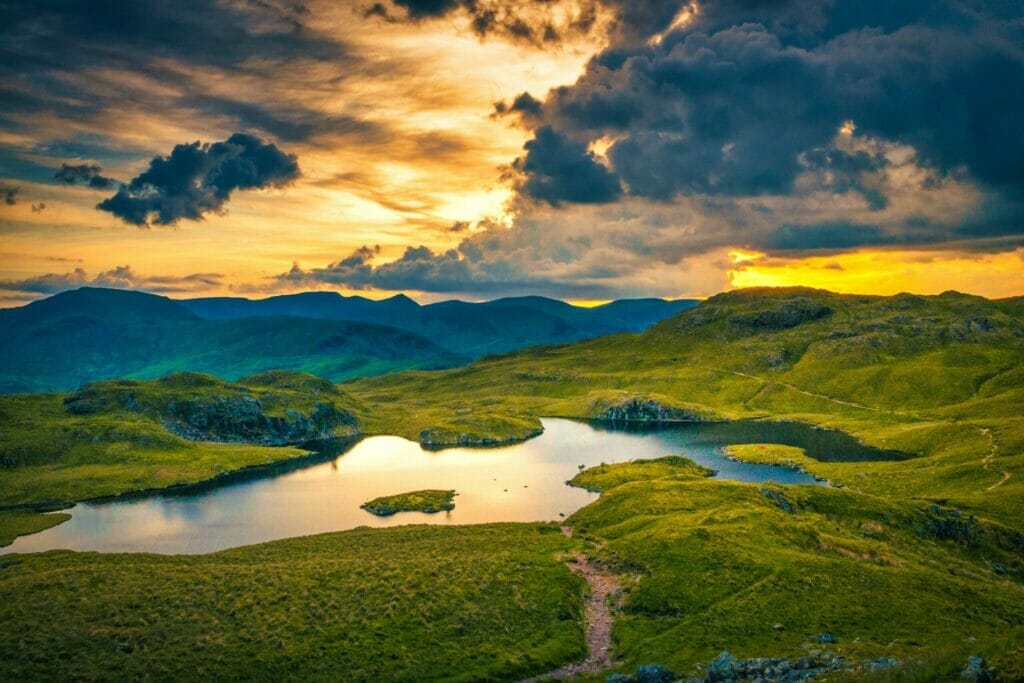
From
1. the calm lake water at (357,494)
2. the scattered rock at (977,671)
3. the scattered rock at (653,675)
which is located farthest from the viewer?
the calm lake water at (357,494)

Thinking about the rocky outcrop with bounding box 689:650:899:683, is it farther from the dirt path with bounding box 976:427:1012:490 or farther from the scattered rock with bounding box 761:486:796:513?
the dirt path with bounding box 976:427:1012:490

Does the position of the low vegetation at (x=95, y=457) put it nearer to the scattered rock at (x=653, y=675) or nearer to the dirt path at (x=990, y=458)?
the scattered rock at (x=653, y=675)

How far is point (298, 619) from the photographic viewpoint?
191ft

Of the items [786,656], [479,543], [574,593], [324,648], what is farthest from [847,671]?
[479,543]

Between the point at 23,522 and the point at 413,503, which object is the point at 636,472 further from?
the point at 23,522

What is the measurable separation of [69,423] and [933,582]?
209m

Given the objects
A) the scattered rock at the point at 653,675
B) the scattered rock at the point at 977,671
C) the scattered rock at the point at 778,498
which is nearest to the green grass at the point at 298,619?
the scattered rock at the point at 653,675

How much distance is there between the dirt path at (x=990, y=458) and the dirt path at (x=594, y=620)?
84239 mm

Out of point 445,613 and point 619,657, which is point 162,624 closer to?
point 445,613

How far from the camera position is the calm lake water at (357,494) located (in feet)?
343

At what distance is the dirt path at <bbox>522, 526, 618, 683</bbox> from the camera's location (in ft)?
173

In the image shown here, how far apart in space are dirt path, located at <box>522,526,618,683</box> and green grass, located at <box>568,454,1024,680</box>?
1803 mm

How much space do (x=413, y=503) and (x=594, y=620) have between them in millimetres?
66507

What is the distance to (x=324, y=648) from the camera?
53688 millimetres
